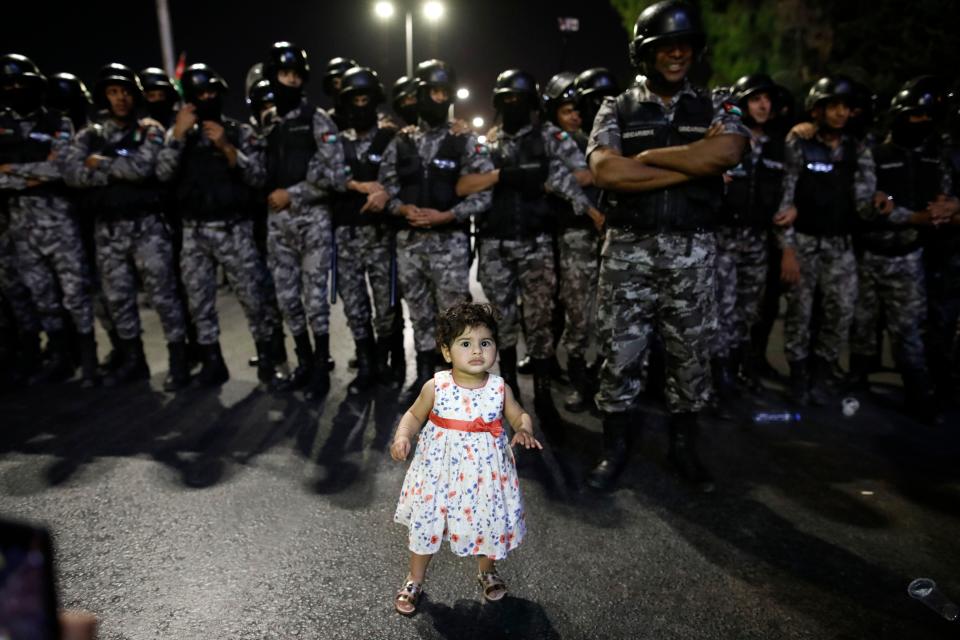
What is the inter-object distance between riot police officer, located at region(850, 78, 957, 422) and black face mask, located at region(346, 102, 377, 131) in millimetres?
4081

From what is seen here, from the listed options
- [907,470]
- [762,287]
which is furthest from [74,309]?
[907,470]

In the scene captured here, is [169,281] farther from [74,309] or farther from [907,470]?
[907,470]

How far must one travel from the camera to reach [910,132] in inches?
181

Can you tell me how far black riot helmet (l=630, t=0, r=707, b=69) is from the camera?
295 centimetres

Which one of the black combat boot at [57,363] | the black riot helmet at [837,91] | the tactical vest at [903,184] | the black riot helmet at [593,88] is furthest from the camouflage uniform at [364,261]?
the tactical vest at [903,184]

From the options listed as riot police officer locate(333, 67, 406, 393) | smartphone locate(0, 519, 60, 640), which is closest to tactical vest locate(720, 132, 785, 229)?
riot police officer locate(333, 67, 406, 393)

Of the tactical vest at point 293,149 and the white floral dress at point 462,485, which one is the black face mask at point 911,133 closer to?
the white floral dress at point 462,485

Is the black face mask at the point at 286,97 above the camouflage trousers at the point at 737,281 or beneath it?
→ above

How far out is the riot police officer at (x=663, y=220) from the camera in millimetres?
3027

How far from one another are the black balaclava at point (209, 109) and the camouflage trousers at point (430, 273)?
194 cm

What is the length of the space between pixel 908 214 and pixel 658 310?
8.70 feet

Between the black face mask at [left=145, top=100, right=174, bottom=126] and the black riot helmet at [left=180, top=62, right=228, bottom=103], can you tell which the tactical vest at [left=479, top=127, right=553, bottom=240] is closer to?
the black riot helmet at [left=180, top=62, right=228, bottom=103]

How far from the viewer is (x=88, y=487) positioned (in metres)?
3.30

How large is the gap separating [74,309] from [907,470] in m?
6.55
